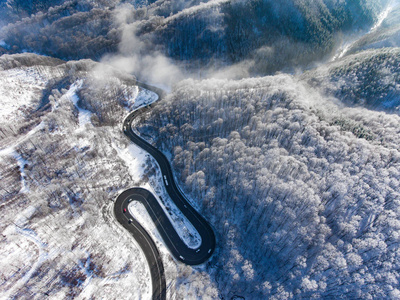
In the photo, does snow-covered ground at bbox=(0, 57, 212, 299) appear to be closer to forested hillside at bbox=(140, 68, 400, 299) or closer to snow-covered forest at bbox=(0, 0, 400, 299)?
snow-covered forest at bbox=(0, 0, 400, 299)

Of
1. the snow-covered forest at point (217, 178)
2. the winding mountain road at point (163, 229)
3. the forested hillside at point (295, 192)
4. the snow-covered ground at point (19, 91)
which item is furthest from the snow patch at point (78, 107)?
the winding mountain road at point (163, 229)

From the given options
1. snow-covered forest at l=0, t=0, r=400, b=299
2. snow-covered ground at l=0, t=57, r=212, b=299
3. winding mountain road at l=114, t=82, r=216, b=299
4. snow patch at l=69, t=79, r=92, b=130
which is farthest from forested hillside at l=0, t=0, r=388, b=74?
winding mountain road at l=114, t=82, r=216, b=299

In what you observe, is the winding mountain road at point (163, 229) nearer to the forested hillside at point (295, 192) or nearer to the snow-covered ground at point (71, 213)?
the snow-covered ground at point (71, 213)

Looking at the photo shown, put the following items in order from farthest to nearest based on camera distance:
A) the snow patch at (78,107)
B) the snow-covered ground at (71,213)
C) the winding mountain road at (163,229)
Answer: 1. the snow patch at (78,107)
2. the winding mountain road at (163,229)
3. the snow-covered ground at (71,213)

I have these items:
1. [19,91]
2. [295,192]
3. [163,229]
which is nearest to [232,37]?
[295,192]

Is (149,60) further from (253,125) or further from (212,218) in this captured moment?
(212,218)

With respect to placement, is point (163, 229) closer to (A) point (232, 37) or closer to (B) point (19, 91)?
(B) point (19, 91)
